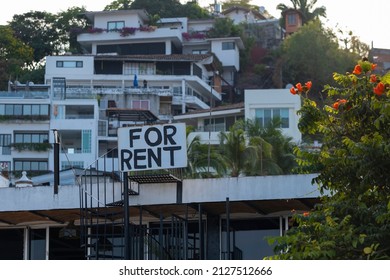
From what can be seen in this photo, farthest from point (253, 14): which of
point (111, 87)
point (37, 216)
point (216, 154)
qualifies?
point (37, 216)

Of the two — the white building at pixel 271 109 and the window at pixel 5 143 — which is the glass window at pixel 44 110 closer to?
the window at pixel 5 143

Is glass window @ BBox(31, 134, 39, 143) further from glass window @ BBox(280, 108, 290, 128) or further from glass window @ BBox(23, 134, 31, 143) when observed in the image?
glass window @ BBox(280, 108, 290, 128)

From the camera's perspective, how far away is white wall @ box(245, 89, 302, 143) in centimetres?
6600

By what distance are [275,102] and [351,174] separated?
54.7 meters

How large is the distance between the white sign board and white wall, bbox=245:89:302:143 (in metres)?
48.8

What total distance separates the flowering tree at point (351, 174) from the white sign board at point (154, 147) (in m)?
3.78

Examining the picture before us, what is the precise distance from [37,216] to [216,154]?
28364 mm

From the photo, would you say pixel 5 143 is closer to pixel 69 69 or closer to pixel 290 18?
pixel 69 69

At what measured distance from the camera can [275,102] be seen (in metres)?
66.7

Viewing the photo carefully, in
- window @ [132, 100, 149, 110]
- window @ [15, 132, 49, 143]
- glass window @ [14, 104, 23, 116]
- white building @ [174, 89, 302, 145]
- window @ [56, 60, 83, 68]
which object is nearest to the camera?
white building @ [174, 89, 302, 145]

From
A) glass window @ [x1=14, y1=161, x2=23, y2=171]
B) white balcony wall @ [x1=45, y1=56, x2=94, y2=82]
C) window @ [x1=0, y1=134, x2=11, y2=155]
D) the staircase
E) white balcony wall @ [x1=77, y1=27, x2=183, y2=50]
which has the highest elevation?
white balcony wall @ [x1=77, y1=27, x2=183, y2=50]

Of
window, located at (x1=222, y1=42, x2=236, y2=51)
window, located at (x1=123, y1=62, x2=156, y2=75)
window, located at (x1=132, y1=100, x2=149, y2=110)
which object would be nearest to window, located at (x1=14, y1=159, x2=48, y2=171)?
window, located at (x1=132, y1=100, x2=149, y2=110)

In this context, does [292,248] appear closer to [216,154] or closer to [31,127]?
[216,154]

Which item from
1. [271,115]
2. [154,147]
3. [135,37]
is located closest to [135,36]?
[135,37]
